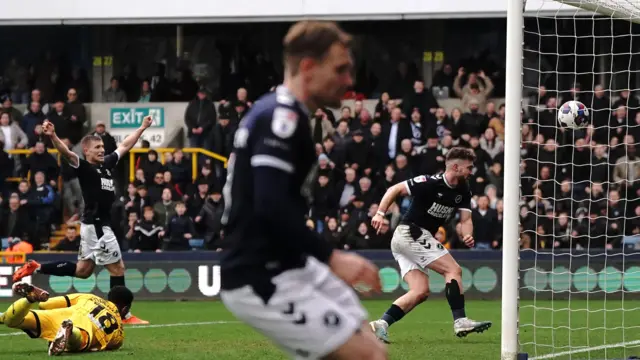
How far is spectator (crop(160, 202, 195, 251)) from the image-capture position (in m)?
20.1

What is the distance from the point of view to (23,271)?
12.0 m

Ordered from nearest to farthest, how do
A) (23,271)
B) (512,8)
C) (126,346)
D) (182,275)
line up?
(512,8) < (126,346) < (23,271) < (182,275)

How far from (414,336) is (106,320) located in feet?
11.8

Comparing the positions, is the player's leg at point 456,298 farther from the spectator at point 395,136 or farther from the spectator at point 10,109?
the spectator at point 10,109

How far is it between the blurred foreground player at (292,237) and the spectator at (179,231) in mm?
15528

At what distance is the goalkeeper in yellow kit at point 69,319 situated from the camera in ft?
33.6

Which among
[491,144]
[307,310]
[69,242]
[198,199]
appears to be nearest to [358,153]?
[491,144]

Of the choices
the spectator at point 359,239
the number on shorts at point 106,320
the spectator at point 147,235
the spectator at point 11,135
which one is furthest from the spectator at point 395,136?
the number on shorts at point 106,320

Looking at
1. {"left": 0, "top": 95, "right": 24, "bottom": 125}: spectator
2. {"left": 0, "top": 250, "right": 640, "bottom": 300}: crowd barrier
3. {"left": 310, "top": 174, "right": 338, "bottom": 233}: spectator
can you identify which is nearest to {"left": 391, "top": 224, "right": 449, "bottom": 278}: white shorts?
{"left": 0, "top": 250, "right": 640, "bottom": 300}: crowd barrier

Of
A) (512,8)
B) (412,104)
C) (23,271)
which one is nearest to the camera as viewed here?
(512,8)

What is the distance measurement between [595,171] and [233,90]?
7.77 m

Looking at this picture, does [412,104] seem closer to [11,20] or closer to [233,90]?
[233,90]

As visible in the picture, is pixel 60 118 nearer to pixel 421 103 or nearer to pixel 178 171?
pixel 178 171

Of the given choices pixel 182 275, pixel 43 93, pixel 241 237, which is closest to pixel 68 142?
pixel 43 93
